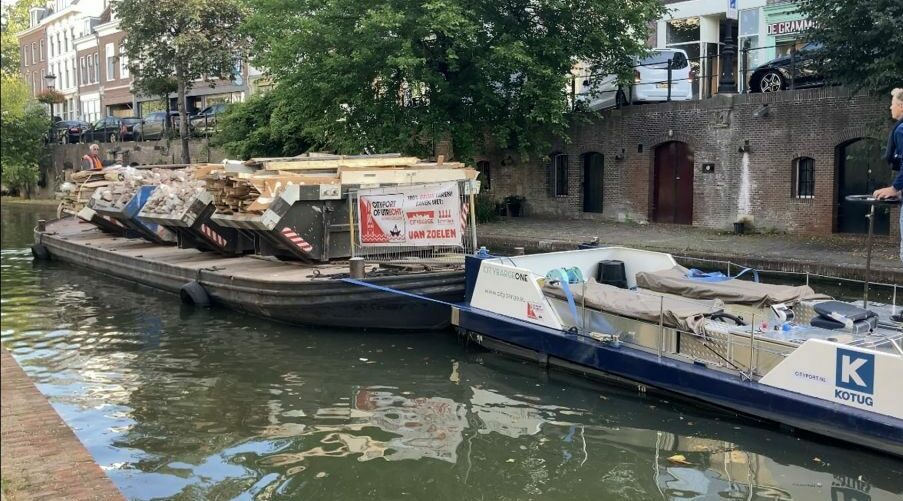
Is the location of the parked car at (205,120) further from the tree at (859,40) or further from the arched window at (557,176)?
the tree at (859,40)

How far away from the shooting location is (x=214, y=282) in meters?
14.8

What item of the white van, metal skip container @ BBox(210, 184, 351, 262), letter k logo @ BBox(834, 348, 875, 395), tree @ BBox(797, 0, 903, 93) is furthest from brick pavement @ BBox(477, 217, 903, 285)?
letter k logo @ BBox(834, 348, 875, 395)

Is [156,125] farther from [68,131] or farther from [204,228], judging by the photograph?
[204,228]

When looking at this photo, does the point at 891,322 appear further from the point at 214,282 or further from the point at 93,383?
the point at 214,282

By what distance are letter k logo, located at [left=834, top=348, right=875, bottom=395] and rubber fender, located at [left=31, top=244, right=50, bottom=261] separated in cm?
2045

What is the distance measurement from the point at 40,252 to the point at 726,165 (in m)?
17.7

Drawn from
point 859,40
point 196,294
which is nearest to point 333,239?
point 196,294

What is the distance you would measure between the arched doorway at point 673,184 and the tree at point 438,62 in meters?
2.72

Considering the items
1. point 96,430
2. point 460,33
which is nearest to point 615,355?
point 96,430

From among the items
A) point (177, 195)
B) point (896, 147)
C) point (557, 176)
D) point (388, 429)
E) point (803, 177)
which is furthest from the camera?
point (557, 176)

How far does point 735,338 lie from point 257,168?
9124 millimetres

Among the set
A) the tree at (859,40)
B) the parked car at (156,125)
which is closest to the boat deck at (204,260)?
the tree at (859,40)

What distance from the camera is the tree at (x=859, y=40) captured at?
53.9 feet

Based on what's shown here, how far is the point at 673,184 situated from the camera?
24.8 metres
